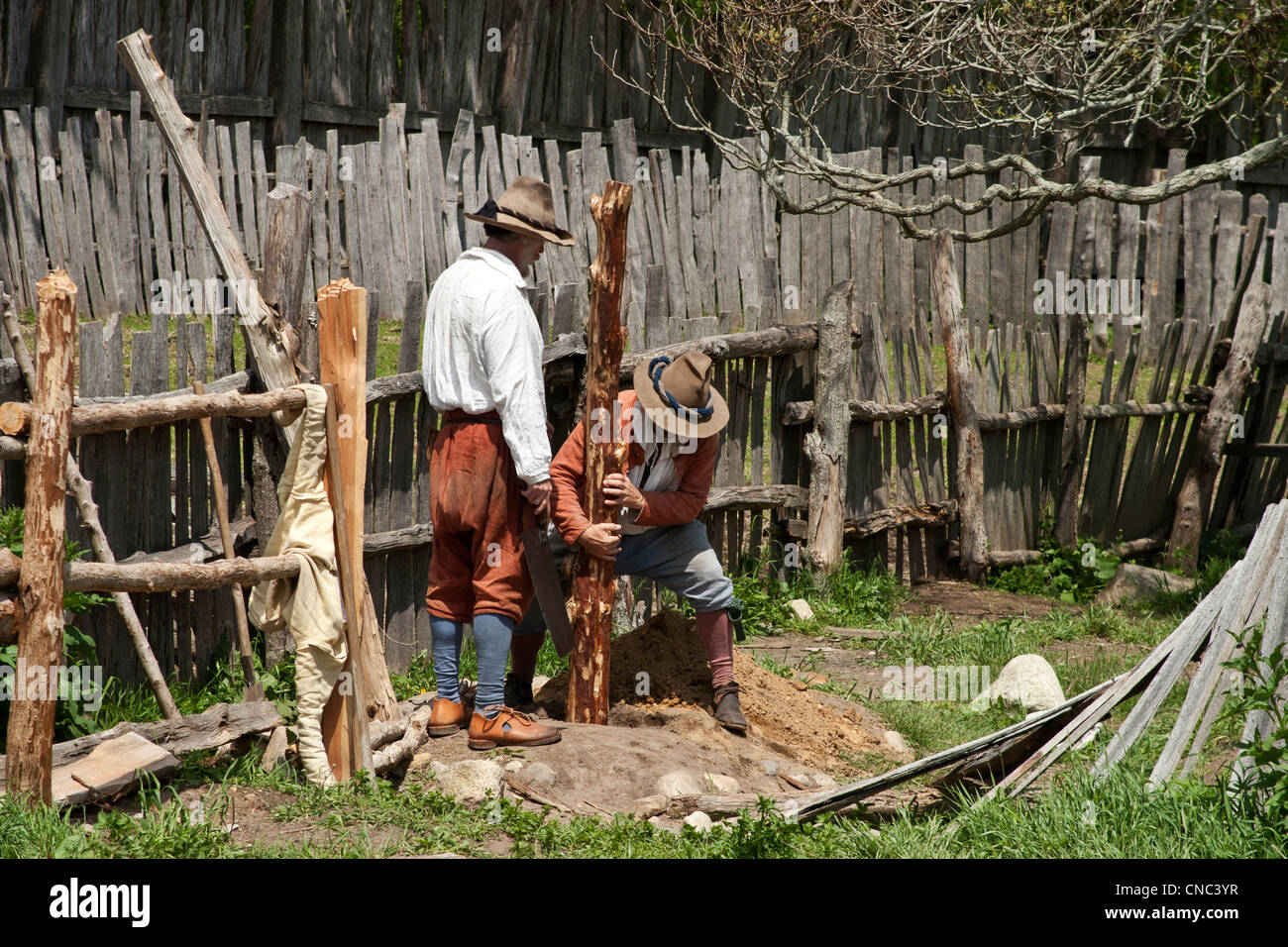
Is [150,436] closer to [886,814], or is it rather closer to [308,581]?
[308,581]

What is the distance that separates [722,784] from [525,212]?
2356mm

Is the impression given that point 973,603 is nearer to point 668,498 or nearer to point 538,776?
point 668,498

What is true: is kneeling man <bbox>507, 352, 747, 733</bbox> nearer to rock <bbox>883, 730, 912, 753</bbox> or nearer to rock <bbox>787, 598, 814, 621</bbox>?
rock <bbox>883, 730, 912, 753</bbox>

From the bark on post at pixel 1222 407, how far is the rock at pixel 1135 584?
79 cm

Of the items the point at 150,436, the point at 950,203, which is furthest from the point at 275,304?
the point at 950,203

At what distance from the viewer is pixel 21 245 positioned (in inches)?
358

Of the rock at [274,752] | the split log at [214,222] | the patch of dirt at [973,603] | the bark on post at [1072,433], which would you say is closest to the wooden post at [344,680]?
the rock at [274,752]

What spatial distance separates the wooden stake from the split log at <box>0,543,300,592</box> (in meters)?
0.91

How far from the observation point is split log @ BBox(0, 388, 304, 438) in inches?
140

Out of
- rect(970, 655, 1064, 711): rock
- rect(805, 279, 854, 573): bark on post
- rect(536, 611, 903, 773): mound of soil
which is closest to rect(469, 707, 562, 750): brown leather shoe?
rect(536, 611, 903, 773): mound of soil

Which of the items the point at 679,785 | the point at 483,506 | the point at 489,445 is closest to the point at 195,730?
the point at 483,506

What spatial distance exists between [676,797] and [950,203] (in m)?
4.48

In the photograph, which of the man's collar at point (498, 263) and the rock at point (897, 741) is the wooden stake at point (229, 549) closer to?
the man's collar at point (498, 263)

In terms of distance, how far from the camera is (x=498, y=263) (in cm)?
501
